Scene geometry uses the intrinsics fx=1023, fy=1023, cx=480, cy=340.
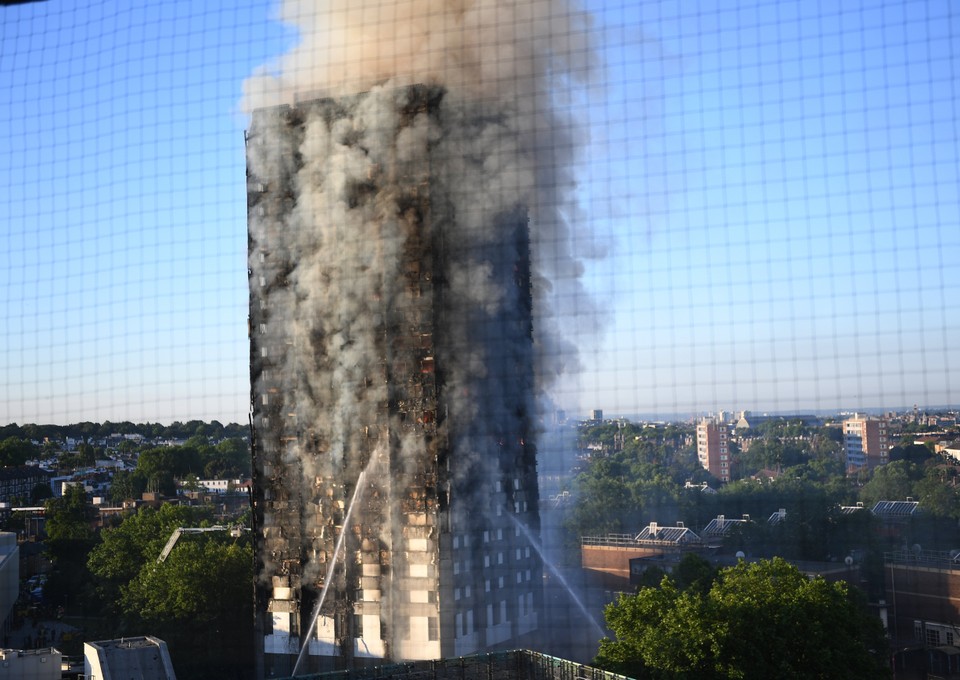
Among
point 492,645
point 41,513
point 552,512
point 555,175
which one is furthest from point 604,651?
point 41,513

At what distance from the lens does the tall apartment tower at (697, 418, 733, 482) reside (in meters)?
11.5

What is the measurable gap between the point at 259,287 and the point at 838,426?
8.93 m

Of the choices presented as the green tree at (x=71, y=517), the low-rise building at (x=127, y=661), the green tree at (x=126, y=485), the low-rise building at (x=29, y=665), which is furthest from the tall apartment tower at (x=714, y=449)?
the low-rise building at (x=29, y=665)

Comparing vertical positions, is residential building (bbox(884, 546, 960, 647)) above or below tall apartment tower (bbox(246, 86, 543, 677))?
below

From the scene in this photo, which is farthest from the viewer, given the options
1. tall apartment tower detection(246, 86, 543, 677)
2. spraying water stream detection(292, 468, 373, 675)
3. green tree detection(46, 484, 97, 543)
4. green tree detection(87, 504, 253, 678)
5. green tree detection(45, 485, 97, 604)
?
green tree detection(46, 484, 97, 543)

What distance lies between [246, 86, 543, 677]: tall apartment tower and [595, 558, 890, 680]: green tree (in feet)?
4.16

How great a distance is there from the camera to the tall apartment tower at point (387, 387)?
17.4 ft

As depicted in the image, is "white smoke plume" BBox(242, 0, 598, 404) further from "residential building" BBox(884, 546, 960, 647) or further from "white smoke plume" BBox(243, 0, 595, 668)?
"residential building" BBox(884, 546, 960, 647)

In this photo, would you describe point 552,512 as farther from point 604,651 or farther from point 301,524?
point 604,651

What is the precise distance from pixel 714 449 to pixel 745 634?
8.14 metres

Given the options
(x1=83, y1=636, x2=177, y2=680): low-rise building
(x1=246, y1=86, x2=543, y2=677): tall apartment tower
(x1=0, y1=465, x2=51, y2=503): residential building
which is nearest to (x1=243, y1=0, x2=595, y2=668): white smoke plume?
(x1=246, y1=86, x2=543, y2=677): tall apartment tower

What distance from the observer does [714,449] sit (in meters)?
11.8

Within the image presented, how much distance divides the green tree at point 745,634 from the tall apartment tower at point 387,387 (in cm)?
127

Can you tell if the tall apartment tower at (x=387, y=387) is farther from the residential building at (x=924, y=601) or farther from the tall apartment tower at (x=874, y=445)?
the tall apartment tower at (x=874, y=445)
